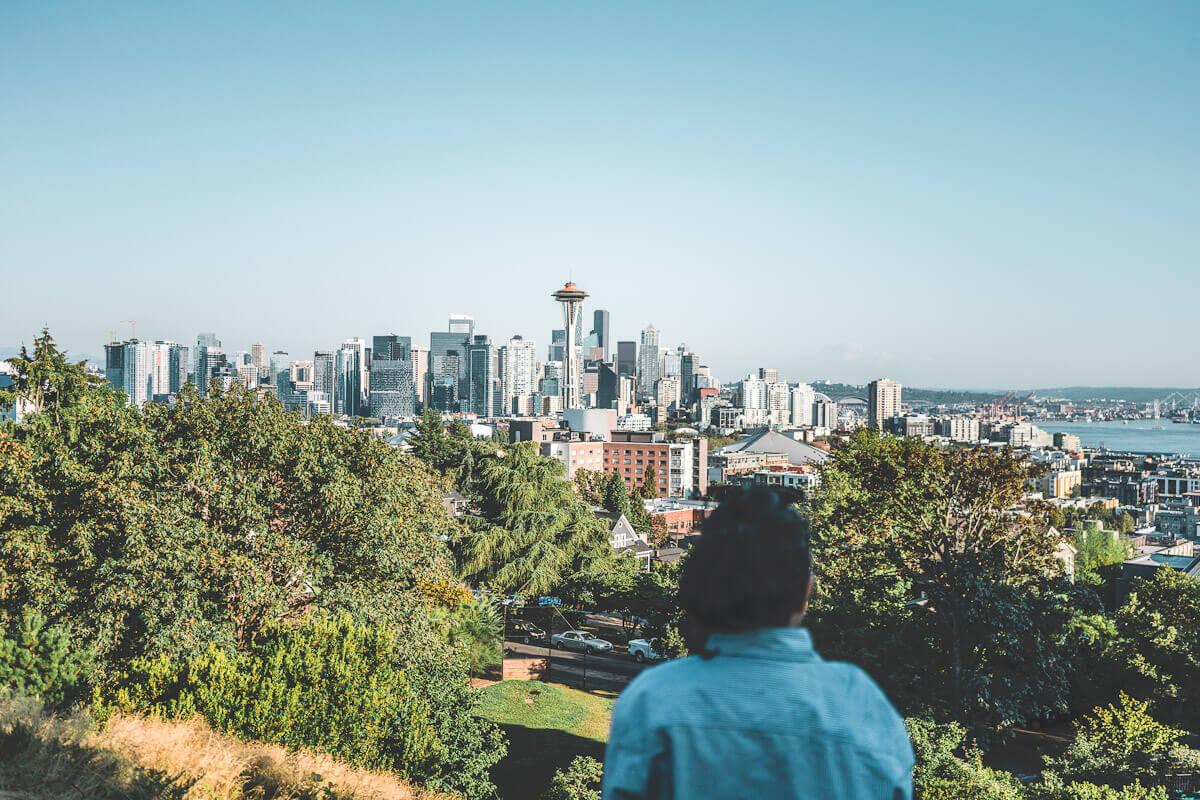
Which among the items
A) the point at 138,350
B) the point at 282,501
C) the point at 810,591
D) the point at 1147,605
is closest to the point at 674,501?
the point at 1147,605

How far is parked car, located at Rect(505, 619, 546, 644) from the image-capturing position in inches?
840

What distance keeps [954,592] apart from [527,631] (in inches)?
451

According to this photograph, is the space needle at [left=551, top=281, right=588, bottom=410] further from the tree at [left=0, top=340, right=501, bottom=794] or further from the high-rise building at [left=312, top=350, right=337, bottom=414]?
the tree at [left=0, top=340, right=501, bottom=794]

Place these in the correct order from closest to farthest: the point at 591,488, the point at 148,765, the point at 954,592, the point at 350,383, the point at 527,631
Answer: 1. the point at 148,765
2. the point at 954,592
3. the point at 527,631
4. the point at 591,488
5. the point at 350,383

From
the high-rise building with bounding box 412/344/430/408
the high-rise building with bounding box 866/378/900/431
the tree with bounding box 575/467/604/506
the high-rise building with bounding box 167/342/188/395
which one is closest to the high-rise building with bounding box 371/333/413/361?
the high-rise building with bounding box 412/344/430/408

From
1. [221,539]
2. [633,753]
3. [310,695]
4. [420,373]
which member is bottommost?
[310,695]

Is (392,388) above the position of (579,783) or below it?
above

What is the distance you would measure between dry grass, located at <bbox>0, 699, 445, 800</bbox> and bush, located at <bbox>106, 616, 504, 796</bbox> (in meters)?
0.40

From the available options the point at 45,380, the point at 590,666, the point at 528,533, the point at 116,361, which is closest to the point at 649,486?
the point at 528,533

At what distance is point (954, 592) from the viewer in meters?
13.1

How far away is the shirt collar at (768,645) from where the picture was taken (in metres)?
1.49

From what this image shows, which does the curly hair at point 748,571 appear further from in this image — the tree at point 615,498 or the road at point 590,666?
the tree at point 615,498

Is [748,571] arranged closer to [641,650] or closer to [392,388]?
[641,650]

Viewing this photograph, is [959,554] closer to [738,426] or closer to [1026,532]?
[1026,532]
